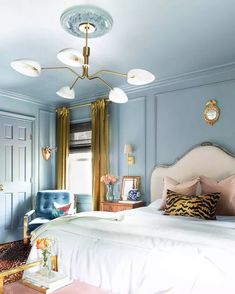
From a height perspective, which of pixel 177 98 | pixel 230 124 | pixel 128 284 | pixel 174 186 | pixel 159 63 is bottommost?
pixel 128 284

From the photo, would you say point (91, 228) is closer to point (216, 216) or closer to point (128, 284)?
point (128, 284)

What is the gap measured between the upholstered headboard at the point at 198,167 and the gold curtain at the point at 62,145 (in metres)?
1.95

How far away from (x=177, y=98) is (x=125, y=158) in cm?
131

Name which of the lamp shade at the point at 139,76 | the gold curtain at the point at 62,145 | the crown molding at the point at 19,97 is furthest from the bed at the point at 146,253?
the crown molding at the point at 19,97

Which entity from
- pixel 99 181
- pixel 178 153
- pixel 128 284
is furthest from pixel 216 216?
pixel 99 181

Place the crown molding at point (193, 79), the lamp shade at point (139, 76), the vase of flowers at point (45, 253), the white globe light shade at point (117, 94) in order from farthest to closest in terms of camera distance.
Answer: the crown molding at point (193, 79) < the white globe light shade at point (117, 94) < the lamp shade at point (139, 76) < the vase of flowers at point (45, 253)

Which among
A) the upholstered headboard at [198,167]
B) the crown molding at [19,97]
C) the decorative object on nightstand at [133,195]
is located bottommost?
the decorative object on nightstand at [133,195]

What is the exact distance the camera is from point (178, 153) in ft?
14.0

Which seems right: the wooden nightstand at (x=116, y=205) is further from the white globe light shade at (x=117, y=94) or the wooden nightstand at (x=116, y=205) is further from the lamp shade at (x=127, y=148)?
the white globe light shade at (x=117, y=94)

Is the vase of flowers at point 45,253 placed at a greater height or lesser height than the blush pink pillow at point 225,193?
lesser

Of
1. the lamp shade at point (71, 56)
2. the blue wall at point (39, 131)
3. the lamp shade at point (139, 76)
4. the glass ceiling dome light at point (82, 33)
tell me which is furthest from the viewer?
the blue wall at point (39, 131)

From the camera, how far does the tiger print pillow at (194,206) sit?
9.81ft

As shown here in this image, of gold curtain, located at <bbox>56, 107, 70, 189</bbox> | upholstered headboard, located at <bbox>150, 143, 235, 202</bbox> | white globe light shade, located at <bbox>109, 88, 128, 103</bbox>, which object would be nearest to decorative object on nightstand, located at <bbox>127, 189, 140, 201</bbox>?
upholstered headboard, located at <bbox>150, 143, 235, 202</bbox>

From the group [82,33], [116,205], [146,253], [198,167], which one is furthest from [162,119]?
[146,253]
